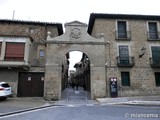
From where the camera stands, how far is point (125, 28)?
18797 mm

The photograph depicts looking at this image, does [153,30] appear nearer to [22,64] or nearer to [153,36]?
[153,36]

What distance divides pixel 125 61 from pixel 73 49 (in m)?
5.89

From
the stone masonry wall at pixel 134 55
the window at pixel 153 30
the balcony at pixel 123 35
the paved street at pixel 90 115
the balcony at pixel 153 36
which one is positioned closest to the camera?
the paved street at pixel 90 115

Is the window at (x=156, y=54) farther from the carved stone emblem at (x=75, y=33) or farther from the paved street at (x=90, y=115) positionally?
the paved street at (x=90, y=115)

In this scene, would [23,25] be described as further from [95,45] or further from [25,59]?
[95,45]

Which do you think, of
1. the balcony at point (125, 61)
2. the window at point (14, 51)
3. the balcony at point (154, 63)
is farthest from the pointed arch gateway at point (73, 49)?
the balcony at point (154, 63)

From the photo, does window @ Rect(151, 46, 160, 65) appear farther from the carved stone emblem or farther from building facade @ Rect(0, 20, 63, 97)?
building facade @ Rect(0, 20, 63, 97)

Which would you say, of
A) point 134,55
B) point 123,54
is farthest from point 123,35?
point 134,55

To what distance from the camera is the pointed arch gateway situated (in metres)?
15.8

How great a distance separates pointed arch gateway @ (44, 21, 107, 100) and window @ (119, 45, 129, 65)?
2.22 meters

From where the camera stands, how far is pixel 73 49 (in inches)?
654

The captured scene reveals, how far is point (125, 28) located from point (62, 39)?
25.2 feet

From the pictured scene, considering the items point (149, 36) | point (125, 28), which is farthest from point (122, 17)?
point (149, 36)

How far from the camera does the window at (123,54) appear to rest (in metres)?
17.5
